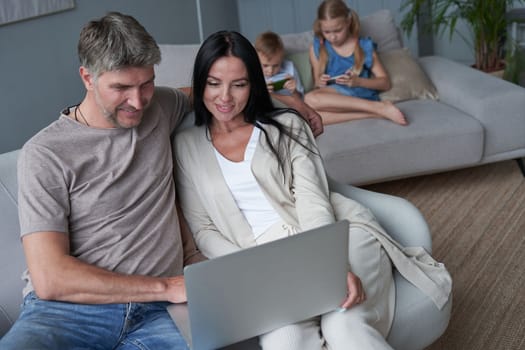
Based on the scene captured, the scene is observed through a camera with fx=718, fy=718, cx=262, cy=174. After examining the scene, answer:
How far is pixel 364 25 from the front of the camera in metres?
3.53

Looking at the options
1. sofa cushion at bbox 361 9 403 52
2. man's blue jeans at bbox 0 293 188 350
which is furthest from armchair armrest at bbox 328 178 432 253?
sofa cushion at bbox 361 9 403 52

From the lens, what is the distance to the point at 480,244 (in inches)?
111

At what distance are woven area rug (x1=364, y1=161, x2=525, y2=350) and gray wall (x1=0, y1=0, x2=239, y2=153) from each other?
1.71 metres

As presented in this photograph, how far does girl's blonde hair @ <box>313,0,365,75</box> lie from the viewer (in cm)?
331

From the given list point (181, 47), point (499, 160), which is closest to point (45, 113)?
point (181, 47)

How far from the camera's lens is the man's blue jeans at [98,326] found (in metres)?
1.59

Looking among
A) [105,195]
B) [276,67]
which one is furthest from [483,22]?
[105,195]

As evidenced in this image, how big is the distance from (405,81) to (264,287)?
2202 millimetres

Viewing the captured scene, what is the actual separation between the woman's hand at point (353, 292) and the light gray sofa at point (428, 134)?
4.51ft

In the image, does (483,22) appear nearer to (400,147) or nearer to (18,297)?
(400,147)

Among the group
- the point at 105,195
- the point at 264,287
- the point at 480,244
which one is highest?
the point at 105,195

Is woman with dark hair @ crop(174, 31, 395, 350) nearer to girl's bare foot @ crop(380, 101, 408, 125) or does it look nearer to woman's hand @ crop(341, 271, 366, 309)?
woman's hand @ crop(341, 271, 366, 309)

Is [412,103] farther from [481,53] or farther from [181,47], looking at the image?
[181,47]

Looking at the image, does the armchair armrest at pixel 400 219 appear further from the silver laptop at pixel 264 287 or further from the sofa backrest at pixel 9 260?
the sofa backrest at pixel 9 260
